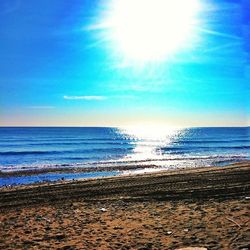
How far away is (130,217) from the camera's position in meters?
11.3

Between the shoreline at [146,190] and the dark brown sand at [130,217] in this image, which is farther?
the shoreline at [146,190]

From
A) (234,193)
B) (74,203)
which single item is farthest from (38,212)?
(234,193)

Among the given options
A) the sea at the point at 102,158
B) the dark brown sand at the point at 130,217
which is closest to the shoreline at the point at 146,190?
the dark brown sand at the point at 130,217

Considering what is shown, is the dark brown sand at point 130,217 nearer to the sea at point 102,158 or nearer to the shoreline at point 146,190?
the shoreline at point 146,190

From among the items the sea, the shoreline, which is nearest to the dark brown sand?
the shoreline

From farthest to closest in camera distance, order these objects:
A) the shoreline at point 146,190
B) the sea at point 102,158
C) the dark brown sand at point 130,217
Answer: the sea at point 102,158
the shoreline at point 146,190
the dark brown sand at point 130,217

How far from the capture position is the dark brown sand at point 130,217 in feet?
29.0

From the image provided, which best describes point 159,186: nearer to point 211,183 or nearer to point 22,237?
point 211,183

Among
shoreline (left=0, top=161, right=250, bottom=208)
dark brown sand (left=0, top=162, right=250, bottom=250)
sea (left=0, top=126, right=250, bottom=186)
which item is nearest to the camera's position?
dark brown sand (left=0, top=162, right=250, bottom=250)

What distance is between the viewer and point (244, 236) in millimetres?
8406

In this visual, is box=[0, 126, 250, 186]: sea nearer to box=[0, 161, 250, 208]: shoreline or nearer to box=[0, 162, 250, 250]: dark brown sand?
box=[0, 161, 250, 208]: shoreline

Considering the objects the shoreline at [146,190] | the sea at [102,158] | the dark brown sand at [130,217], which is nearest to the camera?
the dark brown sand at [130,217]

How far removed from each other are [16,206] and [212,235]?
8.46 m

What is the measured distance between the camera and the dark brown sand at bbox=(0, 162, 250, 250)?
8828 mm
